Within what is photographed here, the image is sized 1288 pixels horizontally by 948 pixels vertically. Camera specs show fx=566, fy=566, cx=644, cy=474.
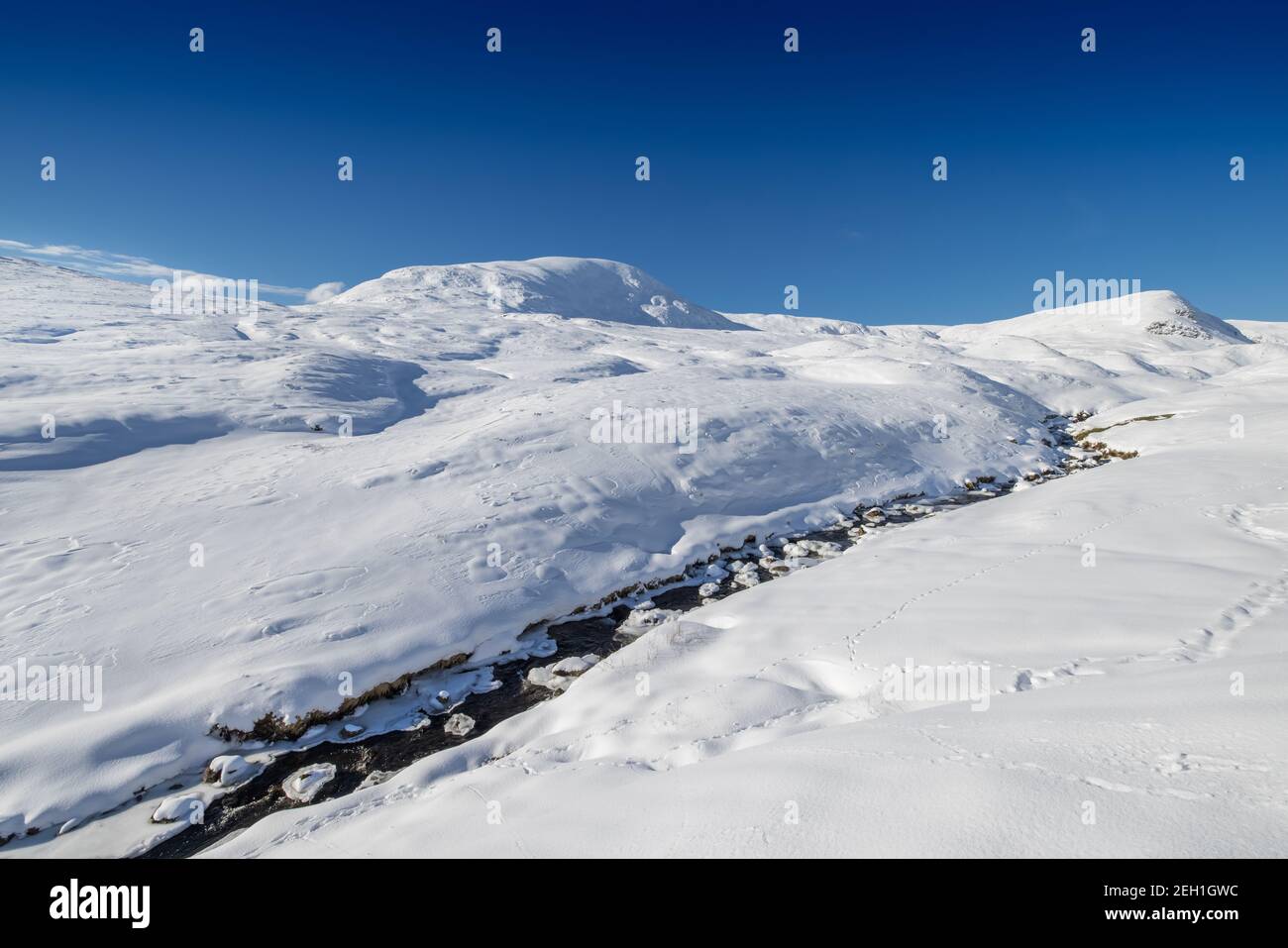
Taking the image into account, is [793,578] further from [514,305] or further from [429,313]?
[514,305]

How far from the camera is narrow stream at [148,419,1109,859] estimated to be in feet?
21.7

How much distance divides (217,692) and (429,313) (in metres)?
65.6

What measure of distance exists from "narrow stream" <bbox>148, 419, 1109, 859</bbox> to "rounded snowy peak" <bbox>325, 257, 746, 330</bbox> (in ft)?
253

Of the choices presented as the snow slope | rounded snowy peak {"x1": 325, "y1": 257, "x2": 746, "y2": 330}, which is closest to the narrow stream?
the snow slope

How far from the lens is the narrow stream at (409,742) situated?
6605 mm

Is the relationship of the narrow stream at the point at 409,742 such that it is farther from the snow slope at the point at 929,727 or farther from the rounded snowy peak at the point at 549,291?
the rounded snowy peak at the point at 549,291

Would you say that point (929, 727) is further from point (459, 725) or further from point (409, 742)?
point (409, 742)

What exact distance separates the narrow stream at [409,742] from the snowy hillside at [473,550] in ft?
1.39

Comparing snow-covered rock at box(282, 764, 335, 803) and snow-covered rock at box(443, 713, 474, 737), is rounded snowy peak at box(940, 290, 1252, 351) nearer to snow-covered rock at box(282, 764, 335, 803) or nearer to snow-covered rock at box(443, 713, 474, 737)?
snow-covered rock at box(443, 713, 474, 737)

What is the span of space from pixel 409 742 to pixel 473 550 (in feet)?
15.9

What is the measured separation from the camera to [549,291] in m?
113

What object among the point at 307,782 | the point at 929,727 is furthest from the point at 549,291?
the point at 929,727

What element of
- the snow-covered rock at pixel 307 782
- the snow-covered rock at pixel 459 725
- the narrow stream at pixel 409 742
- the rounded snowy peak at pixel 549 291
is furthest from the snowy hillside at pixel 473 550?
the rounded snowy peak at pixel 549 291
